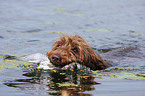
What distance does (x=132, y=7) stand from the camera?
65.7 feet

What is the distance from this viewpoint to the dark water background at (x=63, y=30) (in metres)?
6.85

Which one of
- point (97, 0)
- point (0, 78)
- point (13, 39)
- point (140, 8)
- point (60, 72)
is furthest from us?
point (97, 0)

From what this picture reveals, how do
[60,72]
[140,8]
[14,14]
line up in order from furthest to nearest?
[140,8], [14,14], [60,72]

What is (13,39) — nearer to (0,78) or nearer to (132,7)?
(0,78)

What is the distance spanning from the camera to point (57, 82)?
7.32 m

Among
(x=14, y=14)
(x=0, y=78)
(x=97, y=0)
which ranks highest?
(x=97, y=0)

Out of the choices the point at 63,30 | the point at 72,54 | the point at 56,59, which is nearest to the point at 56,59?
the point at 56,59

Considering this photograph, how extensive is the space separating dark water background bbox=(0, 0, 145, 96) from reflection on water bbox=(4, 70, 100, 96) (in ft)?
0.07

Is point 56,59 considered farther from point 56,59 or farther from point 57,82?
point 57,82

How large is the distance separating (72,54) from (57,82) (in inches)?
38.6

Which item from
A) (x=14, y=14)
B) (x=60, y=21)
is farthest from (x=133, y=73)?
(x=14, y=14)

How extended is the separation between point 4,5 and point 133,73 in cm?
1427

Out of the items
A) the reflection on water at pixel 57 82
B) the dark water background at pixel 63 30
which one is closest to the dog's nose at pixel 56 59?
the reflection on water at pixel 57 82

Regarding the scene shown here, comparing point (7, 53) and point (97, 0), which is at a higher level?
point (97, 0)
